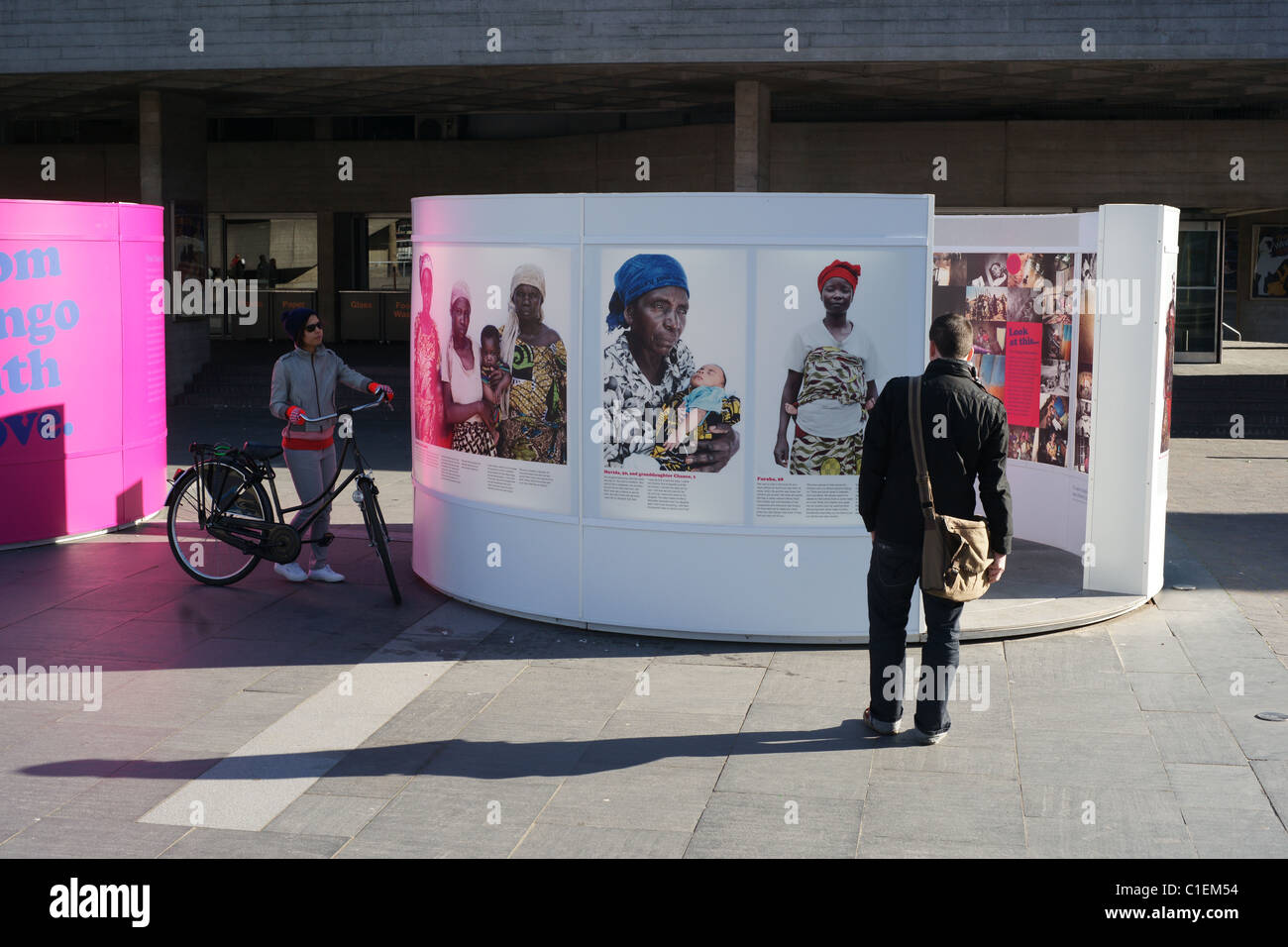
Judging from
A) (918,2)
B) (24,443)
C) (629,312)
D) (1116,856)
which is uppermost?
(918,2)

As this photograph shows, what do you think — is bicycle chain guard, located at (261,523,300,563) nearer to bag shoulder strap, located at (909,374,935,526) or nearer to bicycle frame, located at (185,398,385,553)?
bicycle frame, located at (185,398,385,553)

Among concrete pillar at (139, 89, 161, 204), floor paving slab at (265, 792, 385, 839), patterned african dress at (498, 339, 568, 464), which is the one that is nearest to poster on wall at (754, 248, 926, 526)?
patterned african dress at (498, 339, 568, 464)

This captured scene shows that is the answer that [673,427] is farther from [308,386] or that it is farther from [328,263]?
[328,263]

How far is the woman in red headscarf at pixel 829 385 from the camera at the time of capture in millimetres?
7473

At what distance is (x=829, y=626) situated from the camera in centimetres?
779

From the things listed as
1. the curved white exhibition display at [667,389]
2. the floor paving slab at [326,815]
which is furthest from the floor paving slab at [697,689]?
the floor paving slab at [326,815]

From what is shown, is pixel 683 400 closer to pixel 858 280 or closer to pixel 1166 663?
pixel 858 280

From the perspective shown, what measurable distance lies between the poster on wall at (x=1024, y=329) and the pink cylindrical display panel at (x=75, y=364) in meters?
5.97

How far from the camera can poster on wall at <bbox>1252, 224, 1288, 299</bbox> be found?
107 feet

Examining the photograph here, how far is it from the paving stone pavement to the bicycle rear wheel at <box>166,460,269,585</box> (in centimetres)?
30

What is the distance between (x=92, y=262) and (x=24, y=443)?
55.5 inches

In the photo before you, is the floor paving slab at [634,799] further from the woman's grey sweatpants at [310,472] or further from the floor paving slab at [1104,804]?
the woman's grey sweatpants at [310,472]

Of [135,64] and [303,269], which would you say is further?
[303,269]

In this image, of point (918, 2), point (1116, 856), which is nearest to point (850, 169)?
point (918, 2)
